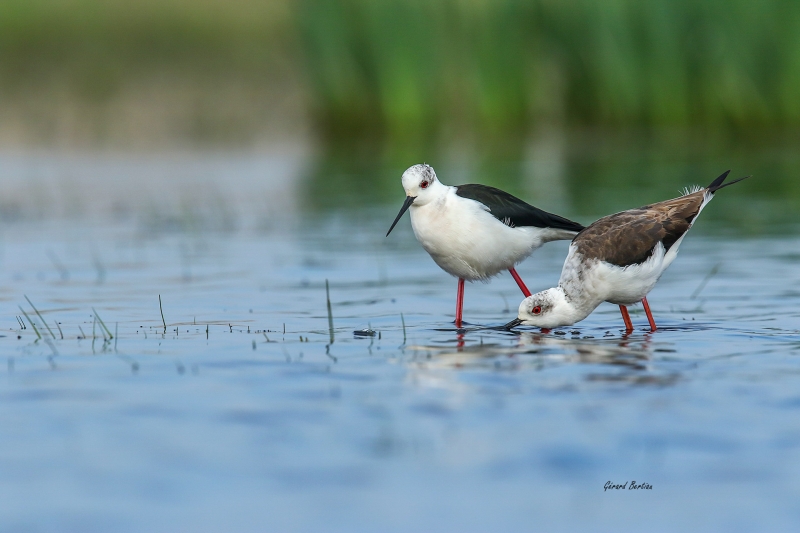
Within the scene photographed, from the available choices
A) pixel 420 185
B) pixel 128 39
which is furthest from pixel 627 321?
pixel 128 39

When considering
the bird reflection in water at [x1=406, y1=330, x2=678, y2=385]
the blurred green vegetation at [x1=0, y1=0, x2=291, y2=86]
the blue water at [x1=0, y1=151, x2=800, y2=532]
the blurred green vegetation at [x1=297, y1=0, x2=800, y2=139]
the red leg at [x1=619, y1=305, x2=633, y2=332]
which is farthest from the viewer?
the blurred green vegetation at [x1=0, y1=0, x2=291, y2=86]

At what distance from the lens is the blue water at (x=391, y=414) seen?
15.3ft

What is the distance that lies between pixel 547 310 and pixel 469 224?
46.6 inches

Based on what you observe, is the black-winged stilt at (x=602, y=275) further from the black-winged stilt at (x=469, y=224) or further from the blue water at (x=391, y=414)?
the black-winged stilt at (x=469, y=224)

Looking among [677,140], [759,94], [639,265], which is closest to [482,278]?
[639,265]

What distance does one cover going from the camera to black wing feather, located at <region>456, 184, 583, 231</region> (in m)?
9.57

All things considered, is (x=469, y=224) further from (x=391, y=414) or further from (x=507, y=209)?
(x=391, y=414)

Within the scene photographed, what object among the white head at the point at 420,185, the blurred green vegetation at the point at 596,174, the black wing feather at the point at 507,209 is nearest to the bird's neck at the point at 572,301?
the black wing feather at the point at 507,209

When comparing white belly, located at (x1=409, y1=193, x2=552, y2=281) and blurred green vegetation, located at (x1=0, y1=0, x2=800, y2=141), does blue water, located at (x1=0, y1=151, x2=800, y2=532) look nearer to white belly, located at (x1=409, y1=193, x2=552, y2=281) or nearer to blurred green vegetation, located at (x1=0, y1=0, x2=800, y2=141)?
white belly, located at (x1=409, y1=193, x2=552, y2=281)

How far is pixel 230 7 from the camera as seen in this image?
4053 centimetres


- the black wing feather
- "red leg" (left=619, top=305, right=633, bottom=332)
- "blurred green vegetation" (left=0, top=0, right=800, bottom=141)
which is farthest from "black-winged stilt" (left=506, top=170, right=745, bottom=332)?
"blurred green vegetation" (left=0, top=0, right=800, bottom=141)

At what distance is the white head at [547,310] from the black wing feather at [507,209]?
1112mm

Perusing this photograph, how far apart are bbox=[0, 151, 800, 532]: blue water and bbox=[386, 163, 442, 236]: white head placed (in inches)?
38.4

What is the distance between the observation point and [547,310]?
859 cm
